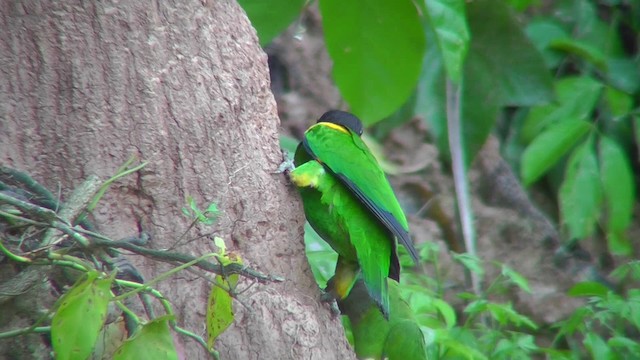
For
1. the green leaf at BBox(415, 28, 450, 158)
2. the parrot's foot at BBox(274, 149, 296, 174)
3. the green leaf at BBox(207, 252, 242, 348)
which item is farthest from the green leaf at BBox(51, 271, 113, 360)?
the green leaf at BBox(415, 28, 450, 158)

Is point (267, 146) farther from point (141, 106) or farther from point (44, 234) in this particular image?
point (44, 234)

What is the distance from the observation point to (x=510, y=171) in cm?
493

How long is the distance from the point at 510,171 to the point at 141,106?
3.20m

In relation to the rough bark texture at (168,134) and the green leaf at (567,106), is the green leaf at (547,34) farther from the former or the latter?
the rough bark texture at (168,134)

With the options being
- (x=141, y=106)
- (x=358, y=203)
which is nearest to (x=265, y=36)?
(x=358, y=203)

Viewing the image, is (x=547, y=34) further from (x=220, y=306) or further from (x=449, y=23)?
(x=220, y=306)

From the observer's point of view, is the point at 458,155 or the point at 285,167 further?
the point at 458,155

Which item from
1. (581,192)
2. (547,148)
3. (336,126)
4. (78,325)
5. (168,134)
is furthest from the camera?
(581,192)

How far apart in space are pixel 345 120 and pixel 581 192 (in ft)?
6.23

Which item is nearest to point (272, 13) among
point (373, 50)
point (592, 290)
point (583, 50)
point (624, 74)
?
point (373, 50)

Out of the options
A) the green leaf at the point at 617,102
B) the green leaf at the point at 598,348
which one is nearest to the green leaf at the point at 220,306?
the green leaf at the point at 598,348

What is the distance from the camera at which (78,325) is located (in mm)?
1441

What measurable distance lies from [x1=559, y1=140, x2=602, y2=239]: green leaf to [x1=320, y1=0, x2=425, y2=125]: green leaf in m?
1.57

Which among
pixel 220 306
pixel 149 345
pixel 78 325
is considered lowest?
pixel 220 306
